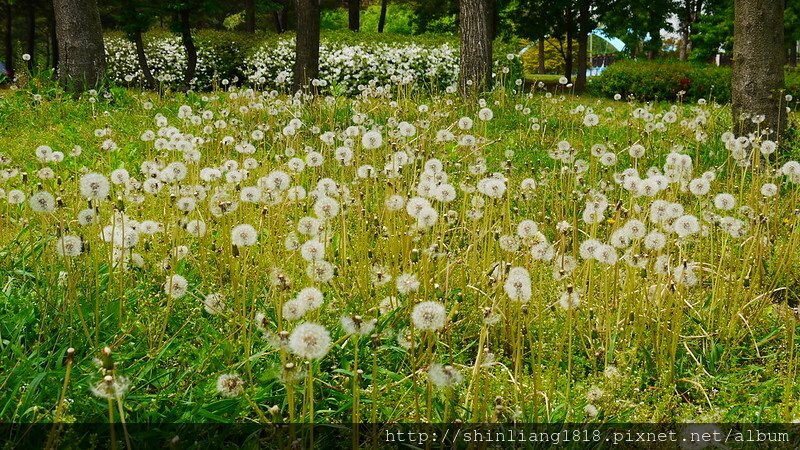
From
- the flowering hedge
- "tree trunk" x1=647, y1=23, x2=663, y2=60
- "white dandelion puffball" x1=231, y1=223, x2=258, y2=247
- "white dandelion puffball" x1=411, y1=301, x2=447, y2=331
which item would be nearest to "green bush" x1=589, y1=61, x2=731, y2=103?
"tree trunk" x1=647, y1=23, x2=663, y2=60

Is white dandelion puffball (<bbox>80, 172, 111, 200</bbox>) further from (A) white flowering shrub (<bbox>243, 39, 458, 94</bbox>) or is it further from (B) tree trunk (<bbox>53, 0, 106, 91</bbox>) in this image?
(A) white flowering shrub (<bbox>243, 39, 458, 94</bbox>)

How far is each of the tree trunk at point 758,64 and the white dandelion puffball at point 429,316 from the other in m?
4.86

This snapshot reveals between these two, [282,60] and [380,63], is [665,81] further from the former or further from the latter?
[282,60]

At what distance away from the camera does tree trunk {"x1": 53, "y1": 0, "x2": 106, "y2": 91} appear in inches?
382

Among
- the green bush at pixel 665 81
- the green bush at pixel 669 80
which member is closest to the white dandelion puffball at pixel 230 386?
the green bush at pixel 669 80

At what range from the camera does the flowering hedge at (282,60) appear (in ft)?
52.7

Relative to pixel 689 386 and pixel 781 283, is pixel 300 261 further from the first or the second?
pixel 781 283

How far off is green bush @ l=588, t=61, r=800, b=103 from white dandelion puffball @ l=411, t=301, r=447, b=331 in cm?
1675

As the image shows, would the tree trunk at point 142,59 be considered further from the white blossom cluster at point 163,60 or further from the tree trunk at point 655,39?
the tree trunk at point 655,39

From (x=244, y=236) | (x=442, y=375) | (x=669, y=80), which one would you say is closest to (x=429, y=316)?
(x=442, y=375)

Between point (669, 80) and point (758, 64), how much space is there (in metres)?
13.4

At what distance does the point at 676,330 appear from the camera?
2.56 metres

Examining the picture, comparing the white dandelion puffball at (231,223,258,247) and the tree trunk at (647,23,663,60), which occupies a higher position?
the tree trunk at (647,23,663,60)

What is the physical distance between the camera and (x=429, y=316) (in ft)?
5.83
